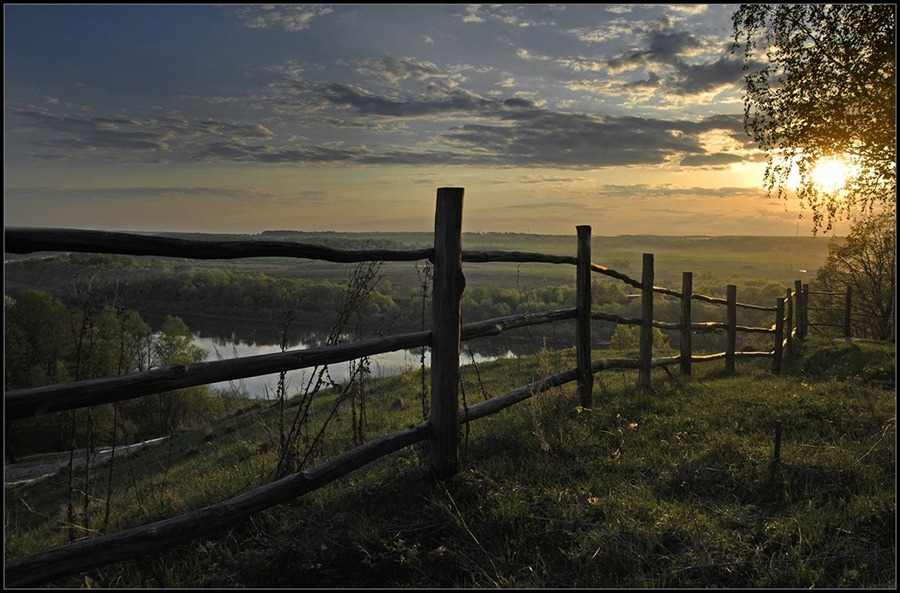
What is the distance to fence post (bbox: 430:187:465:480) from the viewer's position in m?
3.92

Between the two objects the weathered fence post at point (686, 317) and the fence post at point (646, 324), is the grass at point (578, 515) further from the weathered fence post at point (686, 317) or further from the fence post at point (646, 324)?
the weathered fence post at point (686, 317)

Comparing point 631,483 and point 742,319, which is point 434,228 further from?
point 742,319

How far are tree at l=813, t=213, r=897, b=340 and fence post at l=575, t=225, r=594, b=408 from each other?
17.1m

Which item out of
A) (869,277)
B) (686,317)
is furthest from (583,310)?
(869,277)

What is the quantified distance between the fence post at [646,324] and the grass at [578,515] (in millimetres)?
2003

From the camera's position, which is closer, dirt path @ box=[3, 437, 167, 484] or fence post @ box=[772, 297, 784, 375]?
fence post @ box=[772, 297, 784, 375]

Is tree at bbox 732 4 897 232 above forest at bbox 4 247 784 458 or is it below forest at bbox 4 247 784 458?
above

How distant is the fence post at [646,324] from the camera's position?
24.8 ft

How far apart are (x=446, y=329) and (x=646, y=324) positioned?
4.48 metres

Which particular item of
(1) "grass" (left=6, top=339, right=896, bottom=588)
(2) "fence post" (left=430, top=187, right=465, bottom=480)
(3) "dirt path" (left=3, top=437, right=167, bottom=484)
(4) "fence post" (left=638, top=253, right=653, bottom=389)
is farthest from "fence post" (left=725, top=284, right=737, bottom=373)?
(3) "dirt path" (left=3, top=437, right=167, bottom=484)

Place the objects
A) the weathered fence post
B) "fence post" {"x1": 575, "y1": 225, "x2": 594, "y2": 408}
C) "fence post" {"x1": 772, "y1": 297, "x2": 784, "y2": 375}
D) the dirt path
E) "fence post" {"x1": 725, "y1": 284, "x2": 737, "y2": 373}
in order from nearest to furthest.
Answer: "fence post" {"x1": 575, "y1": 225, "x2": 594, "y2": 408} → the weathered fence post → "fence post" {"x1": 725, "y1": 284, "x2": 737, "y2": 373} → "fence post" {"x1": 772, "y1": 297, "x2": 784, "y2": 375} → the dirt path

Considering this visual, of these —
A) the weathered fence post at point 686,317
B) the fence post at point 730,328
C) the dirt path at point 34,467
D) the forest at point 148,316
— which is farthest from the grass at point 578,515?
the dirt path at point 34,467

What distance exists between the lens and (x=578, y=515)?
3.44 meters

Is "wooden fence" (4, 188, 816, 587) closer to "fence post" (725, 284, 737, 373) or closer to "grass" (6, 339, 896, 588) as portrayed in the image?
"grass" (6, 339, 896, 588)
